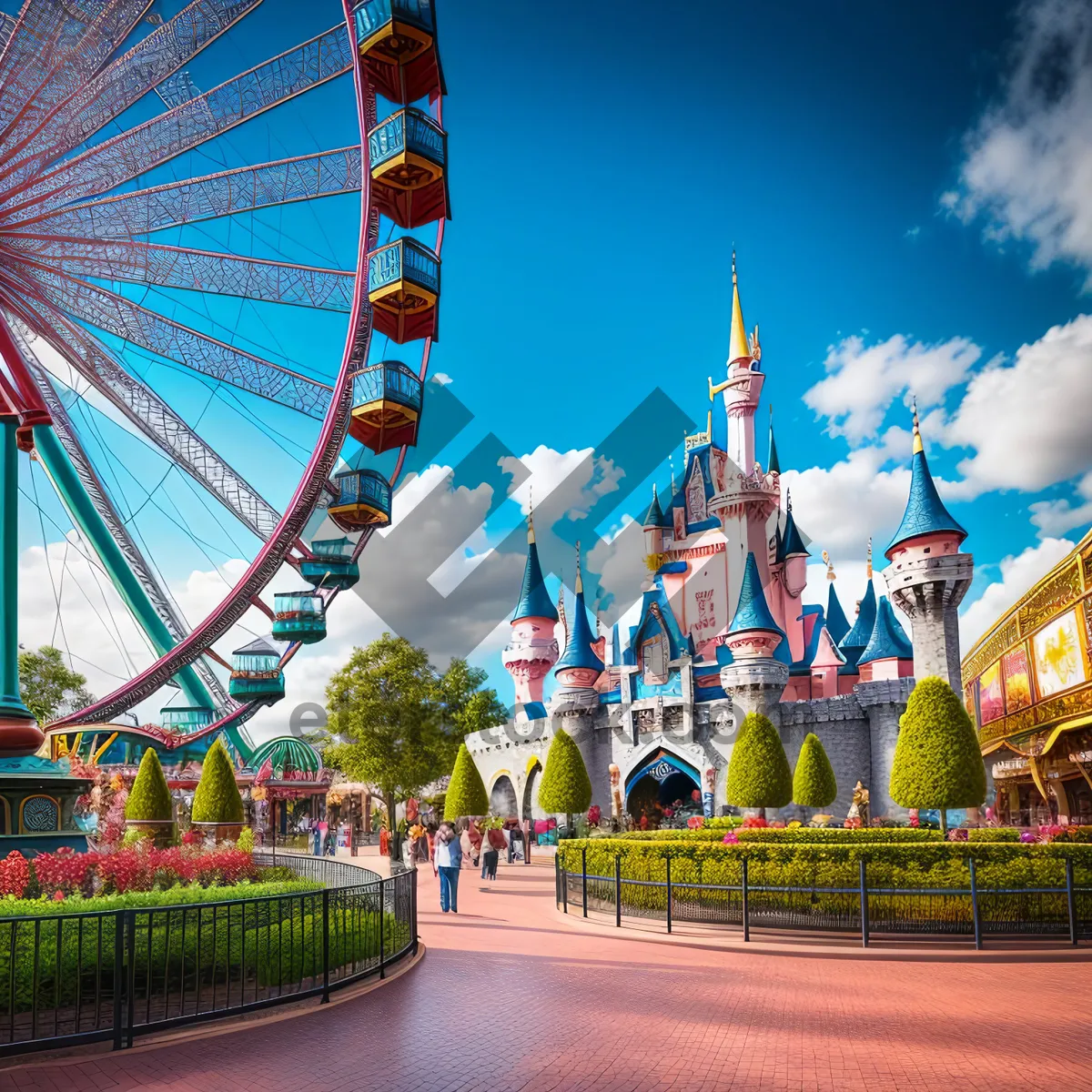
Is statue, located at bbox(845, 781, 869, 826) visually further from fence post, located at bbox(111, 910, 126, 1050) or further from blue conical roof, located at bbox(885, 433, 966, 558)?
fence post, located at bbox(111, 910, 126, 1050)

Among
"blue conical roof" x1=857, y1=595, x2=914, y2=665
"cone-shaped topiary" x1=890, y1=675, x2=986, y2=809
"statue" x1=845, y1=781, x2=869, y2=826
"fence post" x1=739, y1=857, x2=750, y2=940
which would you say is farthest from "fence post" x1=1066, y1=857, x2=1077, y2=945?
"blue conical roof" x1=857, y1=595, x2=914, y2=665

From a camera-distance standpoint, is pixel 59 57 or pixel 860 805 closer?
pixel 59 57

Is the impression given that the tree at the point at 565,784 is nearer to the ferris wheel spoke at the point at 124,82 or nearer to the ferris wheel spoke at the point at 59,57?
the ferris wheel spoke at the point at 124,82

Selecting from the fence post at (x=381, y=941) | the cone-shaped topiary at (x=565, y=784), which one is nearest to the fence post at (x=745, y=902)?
the fence post at (x=381, y=941)

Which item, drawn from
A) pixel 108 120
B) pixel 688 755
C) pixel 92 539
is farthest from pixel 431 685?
pixel 108 120

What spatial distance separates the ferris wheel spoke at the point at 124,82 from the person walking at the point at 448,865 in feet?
56.1

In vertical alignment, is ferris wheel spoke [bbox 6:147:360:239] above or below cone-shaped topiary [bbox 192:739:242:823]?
above

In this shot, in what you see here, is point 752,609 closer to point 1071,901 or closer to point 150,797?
point 150,797

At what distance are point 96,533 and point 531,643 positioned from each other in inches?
983

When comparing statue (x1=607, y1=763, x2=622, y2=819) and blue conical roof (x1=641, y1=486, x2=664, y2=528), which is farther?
blue conical roof (x1=641, y1=486, x2=664, y2=528)

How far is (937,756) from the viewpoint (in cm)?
1848

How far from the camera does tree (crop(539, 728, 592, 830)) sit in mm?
30703

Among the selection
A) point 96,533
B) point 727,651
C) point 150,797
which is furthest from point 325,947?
point 727,651

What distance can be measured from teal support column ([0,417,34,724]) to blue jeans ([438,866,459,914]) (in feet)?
23.3
